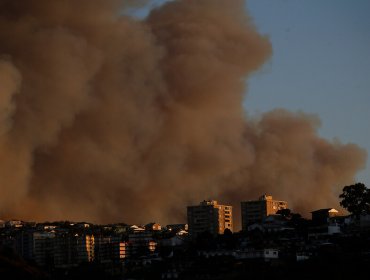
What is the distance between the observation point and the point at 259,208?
67.1m

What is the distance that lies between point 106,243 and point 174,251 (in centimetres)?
1338

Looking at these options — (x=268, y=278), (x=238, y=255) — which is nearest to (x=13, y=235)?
(x=238, y=255)

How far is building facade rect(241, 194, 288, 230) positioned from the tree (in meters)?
11.1

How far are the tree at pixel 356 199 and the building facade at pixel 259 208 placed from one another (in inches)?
435

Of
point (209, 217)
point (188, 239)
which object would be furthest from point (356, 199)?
point (209, 217)

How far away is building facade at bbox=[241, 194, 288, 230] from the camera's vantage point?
66750 millimetres

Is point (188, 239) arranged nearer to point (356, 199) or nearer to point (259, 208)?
point (259, 208)

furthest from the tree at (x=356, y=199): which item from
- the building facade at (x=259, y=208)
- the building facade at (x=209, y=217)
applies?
the building facade at (x=209, y=217)

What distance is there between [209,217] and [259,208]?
360cm

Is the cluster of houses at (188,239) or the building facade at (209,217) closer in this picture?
the cluster of houses at (188,239)

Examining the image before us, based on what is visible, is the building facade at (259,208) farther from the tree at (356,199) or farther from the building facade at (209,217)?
the tree at (356,199)

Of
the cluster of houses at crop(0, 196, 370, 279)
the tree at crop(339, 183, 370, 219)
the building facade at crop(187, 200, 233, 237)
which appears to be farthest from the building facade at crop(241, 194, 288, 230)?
the tree at crop(339, 183, 370, 219)

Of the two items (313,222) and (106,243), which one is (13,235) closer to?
(106,243)

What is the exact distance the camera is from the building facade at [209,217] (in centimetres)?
6916
